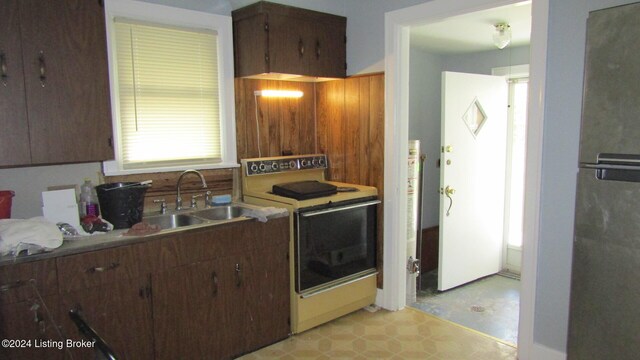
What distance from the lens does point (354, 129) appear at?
342 centimetres

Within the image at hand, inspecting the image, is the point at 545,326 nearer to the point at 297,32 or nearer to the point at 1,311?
the point at 297,32

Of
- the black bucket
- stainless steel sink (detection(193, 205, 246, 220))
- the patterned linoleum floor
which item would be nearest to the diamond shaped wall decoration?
the patterned linoleum floor

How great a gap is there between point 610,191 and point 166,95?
253 centimetres

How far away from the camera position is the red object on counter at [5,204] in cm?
221

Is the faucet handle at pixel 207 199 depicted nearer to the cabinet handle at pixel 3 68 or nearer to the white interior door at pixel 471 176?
the cabinet handle at pixel 3 68

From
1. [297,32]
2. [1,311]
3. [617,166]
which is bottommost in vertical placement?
[1,311]

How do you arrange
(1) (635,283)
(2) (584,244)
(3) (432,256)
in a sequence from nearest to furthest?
(1) (635,283)
(2) (584,244)
(3) (432,256)

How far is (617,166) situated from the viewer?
1.82 meters

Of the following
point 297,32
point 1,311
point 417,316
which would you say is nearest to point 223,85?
point 297,32

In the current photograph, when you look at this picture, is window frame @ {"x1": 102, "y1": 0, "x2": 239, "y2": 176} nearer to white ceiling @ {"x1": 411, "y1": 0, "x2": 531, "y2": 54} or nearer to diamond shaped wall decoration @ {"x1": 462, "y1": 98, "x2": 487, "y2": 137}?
white ceiling @ {"x1": 411, "y1": 0, "x2": 531, "y2": 54}

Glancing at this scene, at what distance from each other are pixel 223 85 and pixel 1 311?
188cm

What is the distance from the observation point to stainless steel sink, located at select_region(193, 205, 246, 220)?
9.79 feet

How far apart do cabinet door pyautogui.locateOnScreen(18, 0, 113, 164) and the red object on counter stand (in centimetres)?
21

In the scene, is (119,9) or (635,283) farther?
(119,9)
